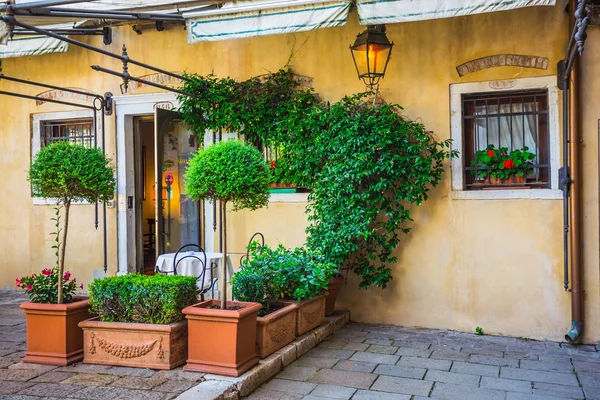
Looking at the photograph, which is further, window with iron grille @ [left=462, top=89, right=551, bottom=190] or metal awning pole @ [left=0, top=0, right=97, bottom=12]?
window with iron grille @ [left=462, top=89, right=551, bottom=190]

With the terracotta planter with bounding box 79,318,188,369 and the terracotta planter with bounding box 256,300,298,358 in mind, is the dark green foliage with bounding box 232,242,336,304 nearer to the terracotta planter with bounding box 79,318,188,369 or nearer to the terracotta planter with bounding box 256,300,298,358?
A: the terracotta planter with bounding box 256,300,298,358

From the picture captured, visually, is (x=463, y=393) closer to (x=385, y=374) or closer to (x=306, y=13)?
(x=385, y=374)

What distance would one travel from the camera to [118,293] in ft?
17.1

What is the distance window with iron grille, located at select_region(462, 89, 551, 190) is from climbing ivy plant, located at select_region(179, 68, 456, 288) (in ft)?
1.18

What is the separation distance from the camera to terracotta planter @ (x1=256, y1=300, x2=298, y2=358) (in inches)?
208

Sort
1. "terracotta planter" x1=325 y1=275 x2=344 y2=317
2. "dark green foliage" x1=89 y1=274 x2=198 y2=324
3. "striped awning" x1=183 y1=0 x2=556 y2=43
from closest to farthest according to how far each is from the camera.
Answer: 1. "dark green foliage" x1=89 y1=274 x2=198 y2=324
2. "striped awning" x1=183 y1=0 x2=556 y2=43
3. "terracotta planter" x1=325 y1=275 x2=344 y2=317

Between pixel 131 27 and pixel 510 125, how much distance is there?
511cm

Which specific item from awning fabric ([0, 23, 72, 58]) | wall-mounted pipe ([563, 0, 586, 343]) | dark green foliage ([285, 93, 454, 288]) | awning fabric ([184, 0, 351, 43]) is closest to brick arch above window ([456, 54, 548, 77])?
wall-mounted pipe ([563, 0, 586, 343])

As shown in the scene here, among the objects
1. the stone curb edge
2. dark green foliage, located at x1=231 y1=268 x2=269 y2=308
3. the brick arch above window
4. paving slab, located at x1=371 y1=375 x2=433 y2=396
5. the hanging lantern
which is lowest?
paving slab, located at x1=371 y1=375 x2=433 y2=396

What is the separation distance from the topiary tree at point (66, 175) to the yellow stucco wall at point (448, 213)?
2592mm

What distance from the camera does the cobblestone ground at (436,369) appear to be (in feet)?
15.6

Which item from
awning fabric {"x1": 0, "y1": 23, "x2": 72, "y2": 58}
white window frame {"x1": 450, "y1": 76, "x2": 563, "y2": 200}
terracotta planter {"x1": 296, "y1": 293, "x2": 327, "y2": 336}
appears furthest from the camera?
awning fabric {"x1": 0, "y1": 23, "x2": 72, "y2": 58}

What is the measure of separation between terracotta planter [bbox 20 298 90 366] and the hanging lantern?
392 centimetres

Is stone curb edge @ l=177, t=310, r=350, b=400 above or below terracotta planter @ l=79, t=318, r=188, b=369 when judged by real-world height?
below
